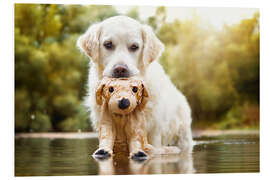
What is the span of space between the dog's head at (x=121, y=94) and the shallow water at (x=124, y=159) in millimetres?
471

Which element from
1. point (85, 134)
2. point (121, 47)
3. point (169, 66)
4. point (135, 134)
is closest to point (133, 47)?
point (121, 47)

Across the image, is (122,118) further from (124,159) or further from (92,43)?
(92,43)

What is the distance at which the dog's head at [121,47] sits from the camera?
4031 mm

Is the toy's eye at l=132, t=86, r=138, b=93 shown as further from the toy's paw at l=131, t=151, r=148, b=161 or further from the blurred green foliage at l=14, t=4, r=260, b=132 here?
the blurred green foliage at l=14, t=4, r=260, b=132

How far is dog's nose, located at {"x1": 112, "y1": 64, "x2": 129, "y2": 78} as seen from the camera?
13.0 feet

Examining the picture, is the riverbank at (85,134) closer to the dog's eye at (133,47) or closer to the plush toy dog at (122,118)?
the plush toy dog at (122,118)

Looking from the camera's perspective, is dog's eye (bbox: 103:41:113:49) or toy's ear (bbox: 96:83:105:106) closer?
toy's ear (bbox: 96:83:105:106)

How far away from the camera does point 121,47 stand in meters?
4.08

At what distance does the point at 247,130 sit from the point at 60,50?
2.54 m

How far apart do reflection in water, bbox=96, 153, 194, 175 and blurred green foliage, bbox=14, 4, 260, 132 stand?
1.58 m

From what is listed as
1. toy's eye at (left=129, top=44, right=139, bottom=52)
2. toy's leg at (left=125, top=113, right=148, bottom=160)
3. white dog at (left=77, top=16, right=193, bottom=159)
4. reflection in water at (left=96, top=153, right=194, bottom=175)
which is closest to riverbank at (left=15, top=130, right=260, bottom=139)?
white dog at (left=77, top=16, right=193, bottom=159)

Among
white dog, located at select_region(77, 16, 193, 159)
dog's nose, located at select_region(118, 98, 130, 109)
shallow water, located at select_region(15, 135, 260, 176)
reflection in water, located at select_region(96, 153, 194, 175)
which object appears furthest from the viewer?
white dog, located at select_region(77, 16, 193, 159)

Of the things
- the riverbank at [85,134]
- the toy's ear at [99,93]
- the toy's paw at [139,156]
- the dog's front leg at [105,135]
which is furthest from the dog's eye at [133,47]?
the riverbank at [85,134]
